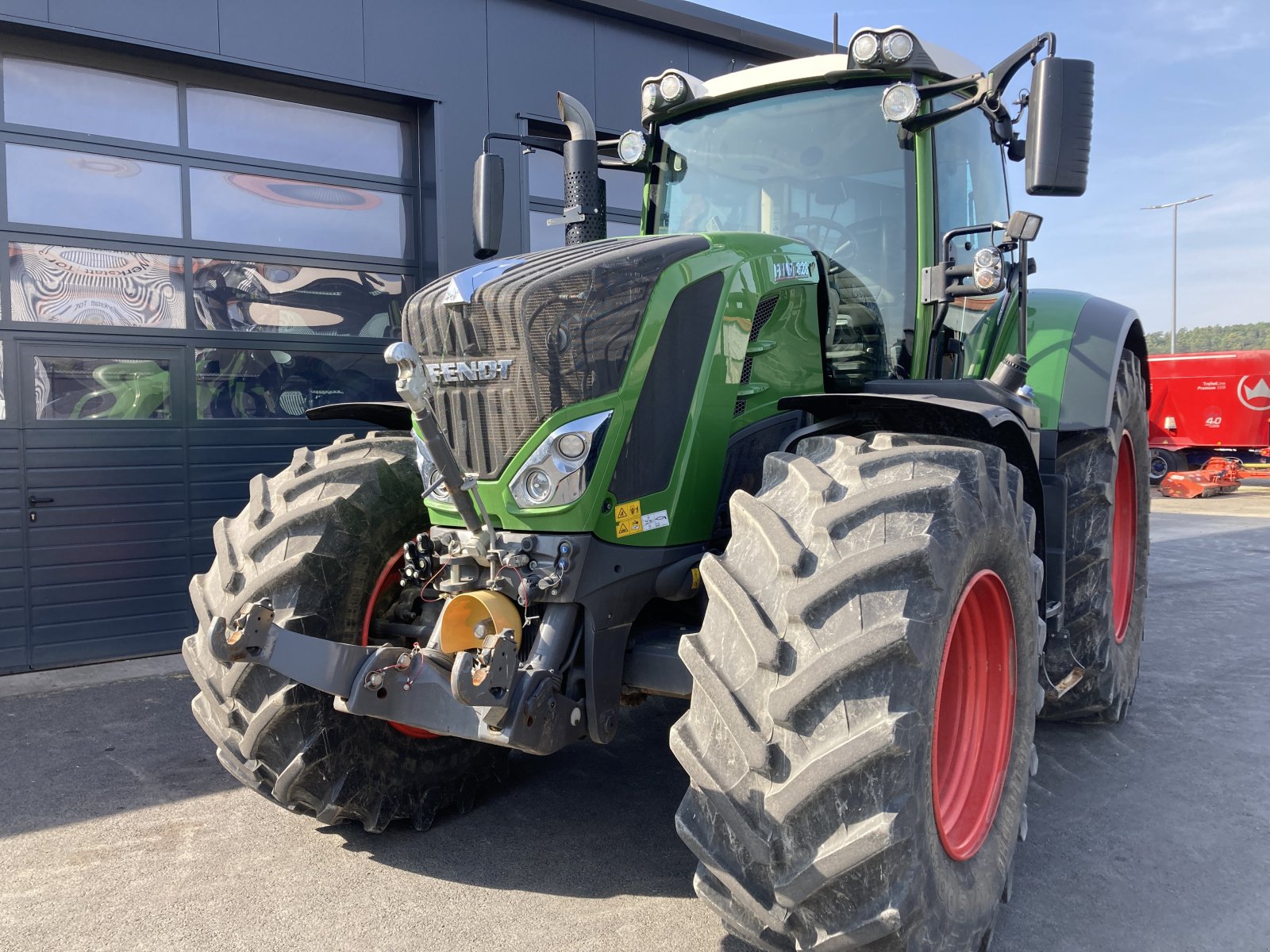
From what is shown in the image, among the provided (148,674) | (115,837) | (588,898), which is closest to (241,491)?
(148,674)

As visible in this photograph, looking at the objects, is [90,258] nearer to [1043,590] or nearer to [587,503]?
[587,503]

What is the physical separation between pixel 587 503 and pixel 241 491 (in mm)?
4620

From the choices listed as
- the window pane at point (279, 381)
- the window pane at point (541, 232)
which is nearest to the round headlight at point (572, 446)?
the window pane at point (279, 381)

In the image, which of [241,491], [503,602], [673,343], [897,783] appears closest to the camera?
[897,783]

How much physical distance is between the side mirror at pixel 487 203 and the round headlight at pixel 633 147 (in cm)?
51

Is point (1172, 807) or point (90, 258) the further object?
point (90, 258)

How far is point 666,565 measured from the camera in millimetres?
2961

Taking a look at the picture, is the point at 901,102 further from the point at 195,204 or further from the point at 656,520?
the point at 195,204

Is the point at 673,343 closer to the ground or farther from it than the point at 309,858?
farther from it

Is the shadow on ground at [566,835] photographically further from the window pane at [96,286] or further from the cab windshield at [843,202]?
the window pane at [96,286]

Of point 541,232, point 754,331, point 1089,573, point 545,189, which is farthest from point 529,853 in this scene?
point 545,189

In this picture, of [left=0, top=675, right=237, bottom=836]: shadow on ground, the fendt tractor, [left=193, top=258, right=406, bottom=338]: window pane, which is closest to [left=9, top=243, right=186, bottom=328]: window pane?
[left=193, top=258, right=406, bottom=338]: window pane

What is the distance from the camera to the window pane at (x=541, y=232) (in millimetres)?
7996

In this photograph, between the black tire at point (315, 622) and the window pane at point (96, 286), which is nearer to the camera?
the black tire at point (315, 622)
